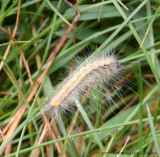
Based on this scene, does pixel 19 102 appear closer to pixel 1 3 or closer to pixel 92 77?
pixel 92 77

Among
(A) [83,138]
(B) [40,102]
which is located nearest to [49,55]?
(B) [40,102]

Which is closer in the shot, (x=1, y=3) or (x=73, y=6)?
(x=73, y=6)

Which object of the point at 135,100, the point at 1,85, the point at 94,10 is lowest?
the point at 135,100

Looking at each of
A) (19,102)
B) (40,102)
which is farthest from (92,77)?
(19,102)

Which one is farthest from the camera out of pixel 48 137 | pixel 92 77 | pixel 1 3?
pixel 1 3

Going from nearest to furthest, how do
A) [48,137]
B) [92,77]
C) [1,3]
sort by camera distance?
[92,77] → [48,137] → [1,3]

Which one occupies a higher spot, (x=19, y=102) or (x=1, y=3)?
(x=1, y=3)
